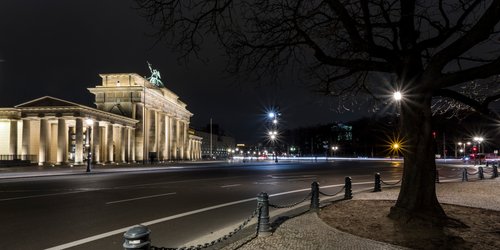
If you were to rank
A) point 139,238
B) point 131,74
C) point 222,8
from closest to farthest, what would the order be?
point 139,238, point 222,8, point 131,74

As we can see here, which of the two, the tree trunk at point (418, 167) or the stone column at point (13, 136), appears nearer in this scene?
the tree trunk at point (418, 167)

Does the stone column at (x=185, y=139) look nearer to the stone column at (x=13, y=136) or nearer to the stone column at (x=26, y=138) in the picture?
the stone column at (x=13, y=136)

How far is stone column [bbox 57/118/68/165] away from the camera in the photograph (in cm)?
6084

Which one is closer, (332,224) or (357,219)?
(332,224)

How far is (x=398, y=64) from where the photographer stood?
1132cm

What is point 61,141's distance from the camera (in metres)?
61.7

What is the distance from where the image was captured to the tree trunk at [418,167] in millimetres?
10547

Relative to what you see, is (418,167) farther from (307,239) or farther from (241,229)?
A: (241,229)

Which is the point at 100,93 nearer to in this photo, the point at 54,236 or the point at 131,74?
the point at 131,74

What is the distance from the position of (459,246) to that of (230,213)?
6.94 meters

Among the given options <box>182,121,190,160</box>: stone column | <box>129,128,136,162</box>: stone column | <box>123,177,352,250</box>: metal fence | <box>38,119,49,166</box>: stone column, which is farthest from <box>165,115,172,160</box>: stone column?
<box>123,177,352,250</box>: metal fence

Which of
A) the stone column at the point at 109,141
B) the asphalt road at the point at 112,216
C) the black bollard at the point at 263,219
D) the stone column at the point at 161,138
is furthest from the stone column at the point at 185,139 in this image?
the black bollard at the point at 263,219

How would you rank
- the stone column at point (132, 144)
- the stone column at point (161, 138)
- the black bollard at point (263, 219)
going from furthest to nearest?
the stone column at point (161, 138)
the stone column at point (132, 144)
the black bollard at point (263, 219)

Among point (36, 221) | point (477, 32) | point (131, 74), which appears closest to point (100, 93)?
point (131, 74)
